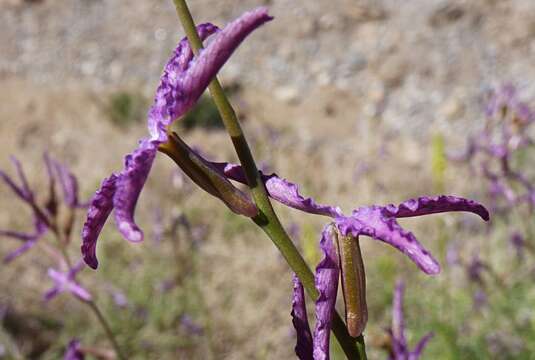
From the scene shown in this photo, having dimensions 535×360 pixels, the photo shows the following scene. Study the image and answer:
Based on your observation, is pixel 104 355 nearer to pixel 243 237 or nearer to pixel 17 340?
pixel 17 340

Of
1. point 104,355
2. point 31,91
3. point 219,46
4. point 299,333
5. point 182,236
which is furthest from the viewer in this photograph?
point 31,91

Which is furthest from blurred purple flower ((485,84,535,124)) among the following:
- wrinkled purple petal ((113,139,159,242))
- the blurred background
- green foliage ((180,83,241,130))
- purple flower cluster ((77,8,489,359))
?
green foliage ((180,83,241,130))

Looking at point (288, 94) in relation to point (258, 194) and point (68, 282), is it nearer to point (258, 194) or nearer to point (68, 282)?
point (68, 282)

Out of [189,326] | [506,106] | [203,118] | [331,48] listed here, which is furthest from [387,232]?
[331,48]

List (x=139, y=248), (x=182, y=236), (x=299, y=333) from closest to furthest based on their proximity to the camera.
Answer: (x=299, y=333) → (x=182, y=236) → (x=139, y=248)

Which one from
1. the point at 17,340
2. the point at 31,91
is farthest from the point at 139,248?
the point at 31,91

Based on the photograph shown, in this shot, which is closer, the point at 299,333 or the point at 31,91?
the point at 299,333
